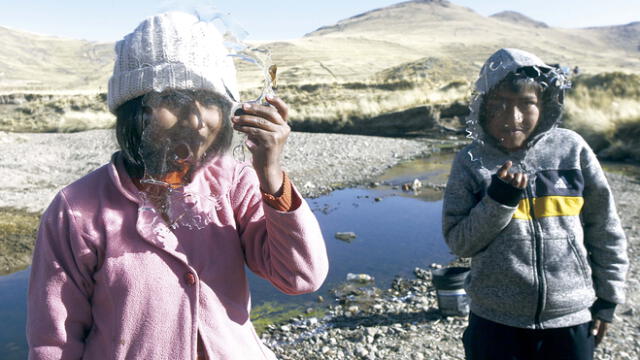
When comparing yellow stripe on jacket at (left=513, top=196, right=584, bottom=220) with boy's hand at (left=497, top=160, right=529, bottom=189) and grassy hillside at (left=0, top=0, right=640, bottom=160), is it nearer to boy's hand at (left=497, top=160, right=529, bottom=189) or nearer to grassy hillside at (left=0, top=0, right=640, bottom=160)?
boy's hand at (left=497, top=160, right=529, bottom=189)

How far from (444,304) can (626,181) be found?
9737 millimetres

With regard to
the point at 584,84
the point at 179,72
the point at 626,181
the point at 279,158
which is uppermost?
the point at 179,72

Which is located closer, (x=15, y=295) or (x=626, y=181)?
(x=15, y=295)

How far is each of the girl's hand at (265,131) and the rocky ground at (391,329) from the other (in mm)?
3723

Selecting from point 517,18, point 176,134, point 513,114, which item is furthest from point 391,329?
point 517,18

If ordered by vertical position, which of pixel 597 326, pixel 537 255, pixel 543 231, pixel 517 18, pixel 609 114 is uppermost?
pixel 517 18

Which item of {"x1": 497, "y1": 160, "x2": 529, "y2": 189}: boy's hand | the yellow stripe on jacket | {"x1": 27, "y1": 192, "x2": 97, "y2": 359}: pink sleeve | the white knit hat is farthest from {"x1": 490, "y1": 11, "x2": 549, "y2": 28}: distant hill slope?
{"x1": 27, "y1": 192, "x2": 97, "y2": 359}: pink sleeve

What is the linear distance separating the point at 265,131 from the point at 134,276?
638 mm

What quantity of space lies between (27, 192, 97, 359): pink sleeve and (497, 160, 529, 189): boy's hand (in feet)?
5.53

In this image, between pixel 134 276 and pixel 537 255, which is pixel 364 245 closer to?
pixel 537 255

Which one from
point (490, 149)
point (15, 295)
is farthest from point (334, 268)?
point (490, 149)

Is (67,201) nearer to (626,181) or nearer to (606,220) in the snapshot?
(606,220)

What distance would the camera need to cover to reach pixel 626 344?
459cm

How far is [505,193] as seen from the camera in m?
2.21
